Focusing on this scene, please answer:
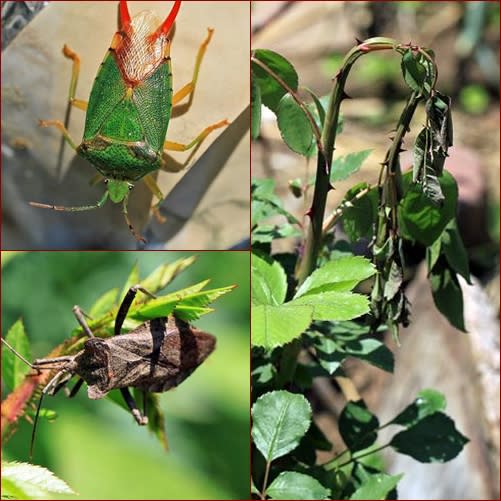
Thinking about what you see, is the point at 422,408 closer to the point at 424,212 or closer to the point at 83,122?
the point at 424,212

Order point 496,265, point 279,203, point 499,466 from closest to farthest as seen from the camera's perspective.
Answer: point 279,203
point 499,466
point 496,265

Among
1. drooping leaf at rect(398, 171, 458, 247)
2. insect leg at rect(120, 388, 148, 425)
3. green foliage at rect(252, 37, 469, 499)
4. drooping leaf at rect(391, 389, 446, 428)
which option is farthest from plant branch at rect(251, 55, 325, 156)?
drooping leaf at rect(391, 389, 446, 428)

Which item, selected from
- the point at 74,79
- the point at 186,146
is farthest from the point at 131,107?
the point at 74,79

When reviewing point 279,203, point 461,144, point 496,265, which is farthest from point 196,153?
point 461,144

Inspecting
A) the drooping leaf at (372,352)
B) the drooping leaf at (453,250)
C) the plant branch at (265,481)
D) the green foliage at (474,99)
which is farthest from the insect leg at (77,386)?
the green foliage at (474,99)

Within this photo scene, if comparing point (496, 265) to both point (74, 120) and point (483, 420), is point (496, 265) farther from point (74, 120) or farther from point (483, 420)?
point (74, 120)

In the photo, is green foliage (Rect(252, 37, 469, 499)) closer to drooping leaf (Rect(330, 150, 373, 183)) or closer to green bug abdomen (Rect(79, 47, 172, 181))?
drooping leaf (Rect(330, 150, 373, 183))

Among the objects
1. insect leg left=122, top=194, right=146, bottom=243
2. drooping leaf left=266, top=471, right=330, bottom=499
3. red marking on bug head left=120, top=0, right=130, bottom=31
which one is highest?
red marking on bug head left=120, top=0, right=130, bottom=31
